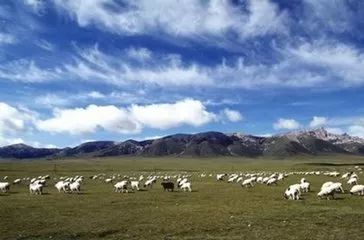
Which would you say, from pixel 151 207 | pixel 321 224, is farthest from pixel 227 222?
pixel 151 207

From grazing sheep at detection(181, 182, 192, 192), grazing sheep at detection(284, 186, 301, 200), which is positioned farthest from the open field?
grazing sheep at detection(181, 182, 192, 192)

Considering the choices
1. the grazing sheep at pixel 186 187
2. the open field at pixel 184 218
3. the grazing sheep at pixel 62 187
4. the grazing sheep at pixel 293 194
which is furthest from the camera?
the grazing sheep at pixel 186 187

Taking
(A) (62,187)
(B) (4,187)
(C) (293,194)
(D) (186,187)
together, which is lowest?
(C) (293,194)

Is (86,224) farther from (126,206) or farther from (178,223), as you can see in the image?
(126,206)

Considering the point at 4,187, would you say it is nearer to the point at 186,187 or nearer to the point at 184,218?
the point at 186,187

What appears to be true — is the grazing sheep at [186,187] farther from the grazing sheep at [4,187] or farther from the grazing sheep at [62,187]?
the grazing sheep at [4,187]

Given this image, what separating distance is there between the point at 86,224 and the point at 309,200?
20003 millimetres

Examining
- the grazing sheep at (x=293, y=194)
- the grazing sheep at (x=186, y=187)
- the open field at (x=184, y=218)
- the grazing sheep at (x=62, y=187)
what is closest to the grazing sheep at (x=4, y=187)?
the grazing sheep at (x=62, y=187)

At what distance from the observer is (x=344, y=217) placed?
2942 centimetres

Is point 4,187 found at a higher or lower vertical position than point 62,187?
higher

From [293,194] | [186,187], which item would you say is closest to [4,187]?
[186,187]

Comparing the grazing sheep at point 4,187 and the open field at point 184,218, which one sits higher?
the grazing sheep at point 4,187

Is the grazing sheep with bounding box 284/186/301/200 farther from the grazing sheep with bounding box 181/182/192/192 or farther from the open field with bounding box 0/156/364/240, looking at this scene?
the grazing sheep with bounding box 181/182/192/192

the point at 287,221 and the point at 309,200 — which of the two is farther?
the point at 309,200
